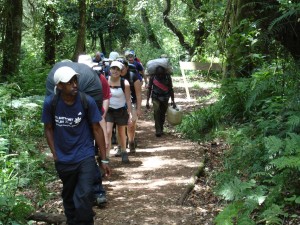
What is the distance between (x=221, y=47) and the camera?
29.2ft

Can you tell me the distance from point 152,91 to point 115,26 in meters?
13.6

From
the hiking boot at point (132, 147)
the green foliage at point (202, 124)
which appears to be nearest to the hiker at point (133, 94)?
the hiking boot at point (132, 147)

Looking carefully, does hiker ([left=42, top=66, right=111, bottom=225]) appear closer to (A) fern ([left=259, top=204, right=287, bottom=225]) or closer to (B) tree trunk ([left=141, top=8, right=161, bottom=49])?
(A) fern ([left=259, top=204, right=287, bottom=225])

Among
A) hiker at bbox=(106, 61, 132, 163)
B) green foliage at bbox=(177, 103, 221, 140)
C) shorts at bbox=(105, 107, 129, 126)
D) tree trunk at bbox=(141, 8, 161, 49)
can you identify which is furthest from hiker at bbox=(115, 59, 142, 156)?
tree trunk at bbox=(141, 8, 161, 49)

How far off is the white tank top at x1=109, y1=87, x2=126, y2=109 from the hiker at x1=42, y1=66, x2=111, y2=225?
3206mm

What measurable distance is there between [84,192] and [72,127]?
2.29 feet

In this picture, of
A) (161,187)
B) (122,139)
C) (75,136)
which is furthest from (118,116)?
(75,136)

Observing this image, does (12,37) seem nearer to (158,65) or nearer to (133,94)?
(158,65)

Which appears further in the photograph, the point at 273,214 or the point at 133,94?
the point at 133,94

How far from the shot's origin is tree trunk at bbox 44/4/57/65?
19.3 meters

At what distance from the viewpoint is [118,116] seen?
8180 mm

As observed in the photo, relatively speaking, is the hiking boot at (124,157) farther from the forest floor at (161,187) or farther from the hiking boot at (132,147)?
the hiking boot at (132,147)

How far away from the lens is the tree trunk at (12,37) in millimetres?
14258

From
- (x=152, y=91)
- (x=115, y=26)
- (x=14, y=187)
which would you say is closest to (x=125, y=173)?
(x=14, y=187)
